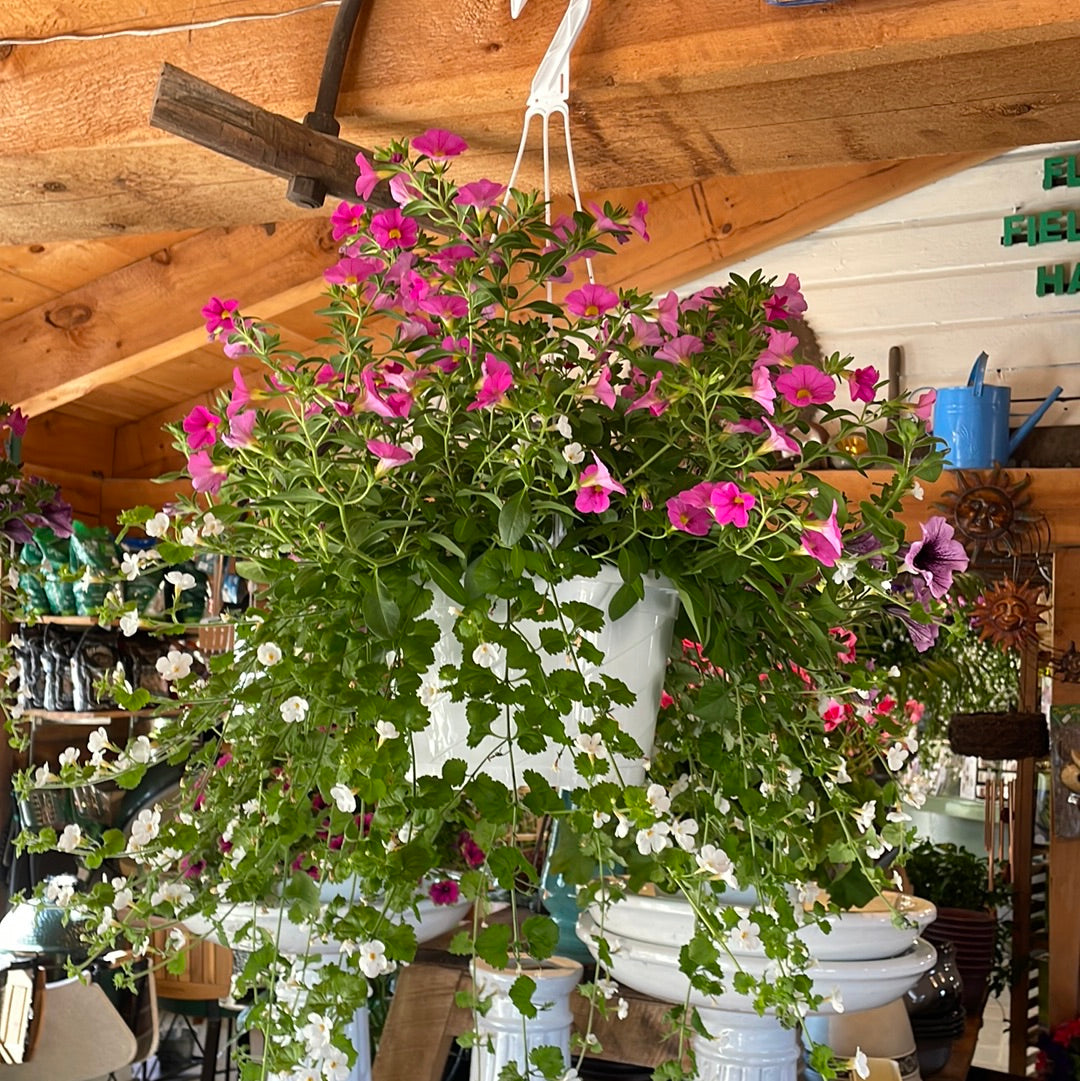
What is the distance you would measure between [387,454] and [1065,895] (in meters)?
3.23

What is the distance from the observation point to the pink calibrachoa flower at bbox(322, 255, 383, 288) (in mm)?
939

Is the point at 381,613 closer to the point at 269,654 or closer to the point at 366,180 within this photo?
the point at 269,654

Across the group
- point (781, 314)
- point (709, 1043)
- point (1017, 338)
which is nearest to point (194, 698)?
point (781, 314)

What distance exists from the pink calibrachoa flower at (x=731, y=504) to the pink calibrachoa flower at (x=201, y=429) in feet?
1.24

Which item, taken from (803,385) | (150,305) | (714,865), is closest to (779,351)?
(803,385)

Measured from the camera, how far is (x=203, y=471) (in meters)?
0.95

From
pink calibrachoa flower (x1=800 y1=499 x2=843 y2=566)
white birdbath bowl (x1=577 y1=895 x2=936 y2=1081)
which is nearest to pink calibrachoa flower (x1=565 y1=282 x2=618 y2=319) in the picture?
pink calibrachoa flower (x1=800 y1=499 x2=843 y2=566)

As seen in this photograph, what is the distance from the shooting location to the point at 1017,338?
363cm

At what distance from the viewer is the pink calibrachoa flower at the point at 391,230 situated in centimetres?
93

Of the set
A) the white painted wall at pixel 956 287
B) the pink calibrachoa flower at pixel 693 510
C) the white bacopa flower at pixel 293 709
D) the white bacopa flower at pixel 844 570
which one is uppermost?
the white painted wall at pixel 956 287

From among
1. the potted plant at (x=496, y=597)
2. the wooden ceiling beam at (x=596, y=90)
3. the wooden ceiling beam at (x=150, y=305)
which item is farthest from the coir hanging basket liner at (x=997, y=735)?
the potted plant at (x=496, y=597)

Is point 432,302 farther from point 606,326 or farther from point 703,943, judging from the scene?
point 703,943

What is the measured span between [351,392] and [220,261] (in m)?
2.36

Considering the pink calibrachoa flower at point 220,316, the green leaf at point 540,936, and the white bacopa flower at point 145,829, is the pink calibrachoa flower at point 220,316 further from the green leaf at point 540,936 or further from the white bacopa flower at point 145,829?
the green leaf at point 540,936
